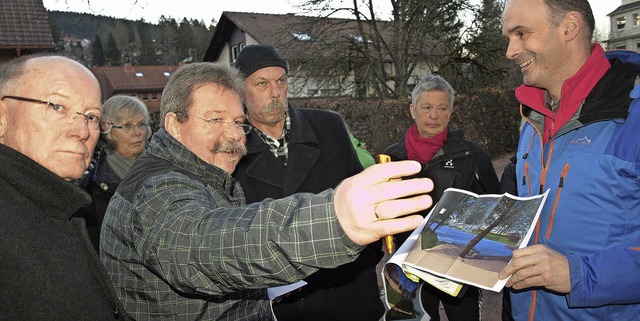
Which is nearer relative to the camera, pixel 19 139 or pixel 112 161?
pixel 19 139

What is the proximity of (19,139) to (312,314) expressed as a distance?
1.92 meters

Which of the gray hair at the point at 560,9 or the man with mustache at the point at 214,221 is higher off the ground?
the gray hair at the point at 560,9

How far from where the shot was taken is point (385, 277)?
73.9 inches

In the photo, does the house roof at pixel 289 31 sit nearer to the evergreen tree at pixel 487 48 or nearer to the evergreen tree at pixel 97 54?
the evergreen tree at pixel 487 48

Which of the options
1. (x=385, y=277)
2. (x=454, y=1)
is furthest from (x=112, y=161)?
(x=454, y=1)

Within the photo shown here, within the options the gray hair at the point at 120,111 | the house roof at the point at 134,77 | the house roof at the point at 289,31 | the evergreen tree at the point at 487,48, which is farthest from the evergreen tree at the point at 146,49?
the gray hair at the point at 120,111

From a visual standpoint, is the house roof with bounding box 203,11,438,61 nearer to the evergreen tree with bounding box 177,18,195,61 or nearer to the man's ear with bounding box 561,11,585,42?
the man's ear with bounding box 561,11,585,42

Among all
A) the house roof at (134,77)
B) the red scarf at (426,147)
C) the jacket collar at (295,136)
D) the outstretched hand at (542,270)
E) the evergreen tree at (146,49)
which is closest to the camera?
the outstretched hand at (542,270)

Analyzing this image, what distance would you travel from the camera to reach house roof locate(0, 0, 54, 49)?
16.3 meters

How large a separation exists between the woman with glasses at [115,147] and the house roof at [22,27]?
47.5 feet

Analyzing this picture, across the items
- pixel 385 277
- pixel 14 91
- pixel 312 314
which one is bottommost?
pixel 312 314

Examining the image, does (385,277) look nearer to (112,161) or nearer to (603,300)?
(603,300)

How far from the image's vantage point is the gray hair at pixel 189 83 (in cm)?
217

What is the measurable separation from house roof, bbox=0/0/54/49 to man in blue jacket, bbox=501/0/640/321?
17591mm
